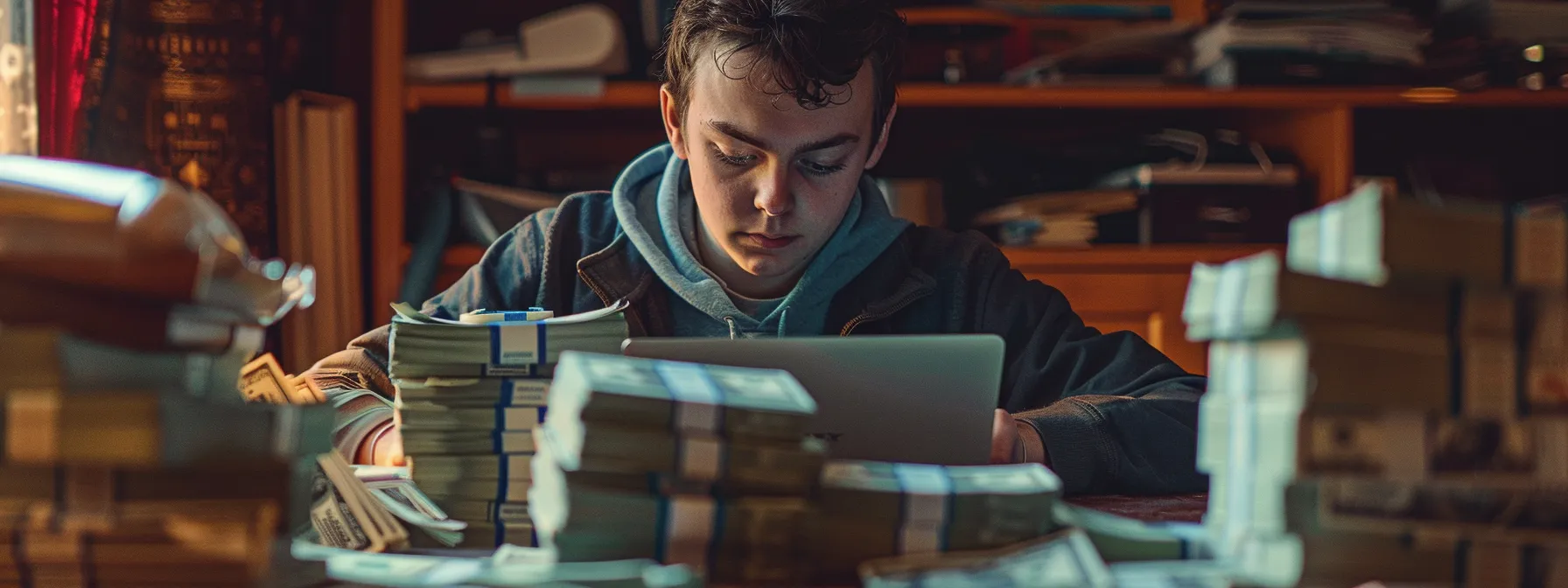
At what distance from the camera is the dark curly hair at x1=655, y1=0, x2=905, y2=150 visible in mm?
1404

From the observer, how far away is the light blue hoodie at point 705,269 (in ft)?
5.28

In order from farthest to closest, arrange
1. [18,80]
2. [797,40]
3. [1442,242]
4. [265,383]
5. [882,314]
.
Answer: [18,80]
[882,314]
[797,40]
[265,383]
[1442,242]

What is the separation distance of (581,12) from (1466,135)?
6.58ft

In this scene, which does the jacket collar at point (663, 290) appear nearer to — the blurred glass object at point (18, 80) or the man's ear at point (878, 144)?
the man's ear at point (878, 144)

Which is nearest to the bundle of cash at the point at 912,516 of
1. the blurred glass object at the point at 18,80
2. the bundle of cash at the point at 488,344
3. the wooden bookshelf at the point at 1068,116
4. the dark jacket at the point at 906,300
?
the bundle of cash at the point at 488,344

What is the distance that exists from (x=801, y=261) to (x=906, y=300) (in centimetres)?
15

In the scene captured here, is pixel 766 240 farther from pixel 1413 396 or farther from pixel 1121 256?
pixel 1121 256

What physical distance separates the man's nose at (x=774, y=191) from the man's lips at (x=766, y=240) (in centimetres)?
6

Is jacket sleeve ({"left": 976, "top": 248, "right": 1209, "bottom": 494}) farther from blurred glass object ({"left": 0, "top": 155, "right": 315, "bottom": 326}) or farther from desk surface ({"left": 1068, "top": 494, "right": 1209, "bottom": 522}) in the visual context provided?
blurred glass object ({"left": 0, "top": 155, "right": 315, "bottom": 326})

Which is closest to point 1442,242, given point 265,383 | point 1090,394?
point 265,383

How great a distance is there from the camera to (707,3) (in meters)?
1.52

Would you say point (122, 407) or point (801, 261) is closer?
point (122, 407)

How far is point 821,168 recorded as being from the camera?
4.77ft

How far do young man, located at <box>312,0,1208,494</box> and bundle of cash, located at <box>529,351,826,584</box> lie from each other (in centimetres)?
49
